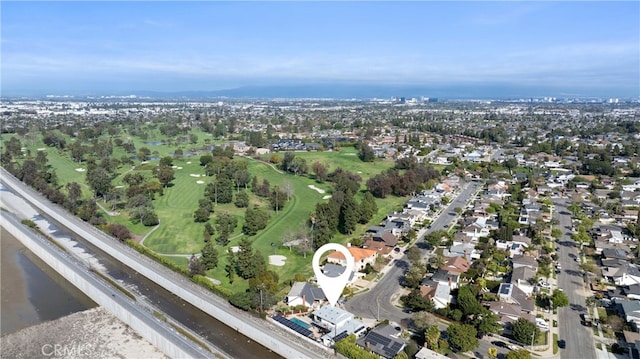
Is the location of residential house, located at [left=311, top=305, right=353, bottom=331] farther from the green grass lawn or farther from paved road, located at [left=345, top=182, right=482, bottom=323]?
the green grass lawn

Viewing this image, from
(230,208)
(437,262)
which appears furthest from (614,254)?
(230,208)

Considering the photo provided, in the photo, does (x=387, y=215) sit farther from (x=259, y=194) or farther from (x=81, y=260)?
(x=81, y=260)

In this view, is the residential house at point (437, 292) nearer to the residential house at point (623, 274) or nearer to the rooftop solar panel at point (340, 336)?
the rooftop solar panel at point (340, 336)

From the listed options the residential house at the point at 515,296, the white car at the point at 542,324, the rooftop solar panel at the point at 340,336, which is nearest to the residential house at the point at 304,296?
the rooftop solar panel at the point at 340,336

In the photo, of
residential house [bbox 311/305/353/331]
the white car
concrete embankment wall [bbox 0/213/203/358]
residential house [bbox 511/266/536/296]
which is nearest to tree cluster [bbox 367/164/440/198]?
residential house [bbox 511/266/536/296]

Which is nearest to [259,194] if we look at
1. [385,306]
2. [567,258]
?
[385,306]

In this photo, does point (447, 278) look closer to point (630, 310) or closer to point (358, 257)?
point (358, 257)
